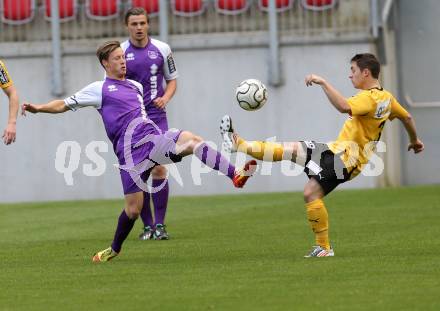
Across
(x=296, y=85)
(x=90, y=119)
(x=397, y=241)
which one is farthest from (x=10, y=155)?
(x=397, y=241)

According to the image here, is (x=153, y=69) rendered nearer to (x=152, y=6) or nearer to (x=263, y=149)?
(x=263, y=149)

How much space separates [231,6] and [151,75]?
25.7 ft

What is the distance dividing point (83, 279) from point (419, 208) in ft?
23.0

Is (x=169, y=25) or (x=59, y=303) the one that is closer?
(x=59, y=303)

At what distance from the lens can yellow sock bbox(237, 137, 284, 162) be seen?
983 cm

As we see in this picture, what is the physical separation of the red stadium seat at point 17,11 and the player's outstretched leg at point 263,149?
11.2 m

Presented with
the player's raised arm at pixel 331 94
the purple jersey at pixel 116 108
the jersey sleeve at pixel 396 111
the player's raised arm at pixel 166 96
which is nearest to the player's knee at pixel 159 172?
the player's raised arm at pixel 166 96

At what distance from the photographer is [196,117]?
65.7 ft

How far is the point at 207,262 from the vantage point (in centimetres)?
986

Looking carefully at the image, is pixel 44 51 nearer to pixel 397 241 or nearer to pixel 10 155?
pixel 10 155

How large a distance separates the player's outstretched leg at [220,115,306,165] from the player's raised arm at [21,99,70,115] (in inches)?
53.4

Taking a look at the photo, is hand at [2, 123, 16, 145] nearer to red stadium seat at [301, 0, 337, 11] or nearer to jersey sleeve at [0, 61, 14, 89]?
jersey sleeve at [0, 61, 14, 89]

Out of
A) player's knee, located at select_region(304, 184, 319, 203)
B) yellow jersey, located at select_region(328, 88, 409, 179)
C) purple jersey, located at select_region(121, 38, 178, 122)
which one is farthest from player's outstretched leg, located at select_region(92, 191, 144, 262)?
purple jersey, located at select_region(121, 38, 178, 122)

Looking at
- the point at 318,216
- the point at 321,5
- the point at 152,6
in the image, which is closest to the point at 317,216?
the point at 318,216
